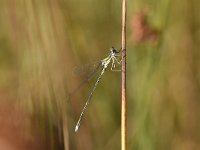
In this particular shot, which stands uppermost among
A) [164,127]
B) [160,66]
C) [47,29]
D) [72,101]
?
[47,29]

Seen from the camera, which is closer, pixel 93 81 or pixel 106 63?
pixel 106 63

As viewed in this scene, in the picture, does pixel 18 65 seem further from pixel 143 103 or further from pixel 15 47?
pixel 143 103

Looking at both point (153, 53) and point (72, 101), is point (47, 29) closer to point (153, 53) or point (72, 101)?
point (72, 101)

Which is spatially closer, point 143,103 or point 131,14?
point 143,103

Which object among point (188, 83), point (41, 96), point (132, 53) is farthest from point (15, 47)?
point (188, 83)

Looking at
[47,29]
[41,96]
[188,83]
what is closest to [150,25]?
[188,83]

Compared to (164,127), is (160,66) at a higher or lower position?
higher

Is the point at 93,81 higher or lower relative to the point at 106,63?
lower
